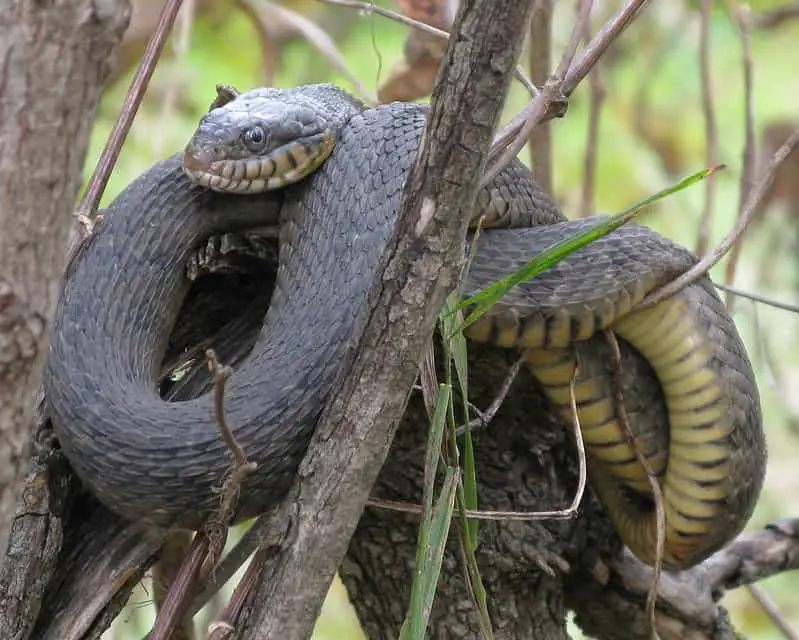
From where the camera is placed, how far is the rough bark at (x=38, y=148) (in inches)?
39.8

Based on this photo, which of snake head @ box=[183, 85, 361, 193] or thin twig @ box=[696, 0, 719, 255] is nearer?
snake head @ box=[183, 85, 361, 193]

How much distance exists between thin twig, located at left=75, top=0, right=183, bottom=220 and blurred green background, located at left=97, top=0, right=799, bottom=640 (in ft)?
7.58

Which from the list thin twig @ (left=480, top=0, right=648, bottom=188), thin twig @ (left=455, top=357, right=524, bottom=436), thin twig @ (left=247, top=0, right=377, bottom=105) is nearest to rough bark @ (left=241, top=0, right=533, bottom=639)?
thin twig @ (left=480, top=0, right=648, bottom=188)

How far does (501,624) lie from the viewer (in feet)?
7.86

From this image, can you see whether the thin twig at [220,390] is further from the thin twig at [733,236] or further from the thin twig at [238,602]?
the thin twig at [733,236]

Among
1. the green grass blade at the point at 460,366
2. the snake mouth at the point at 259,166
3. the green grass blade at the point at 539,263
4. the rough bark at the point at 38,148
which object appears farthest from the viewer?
the snake mouth at the point at 259,166

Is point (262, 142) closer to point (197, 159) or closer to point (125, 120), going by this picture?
point (197, 159)

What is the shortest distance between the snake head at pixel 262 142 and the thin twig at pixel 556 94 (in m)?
0.63

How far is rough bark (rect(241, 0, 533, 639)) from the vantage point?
4.36ft

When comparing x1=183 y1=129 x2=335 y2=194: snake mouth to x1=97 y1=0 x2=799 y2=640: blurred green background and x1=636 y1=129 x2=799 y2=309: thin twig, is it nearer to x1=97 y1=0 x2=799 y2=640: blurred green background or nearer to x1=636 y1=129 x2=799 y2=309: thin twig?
x1=636 y1=129 x2=799 y2=309: thin twig

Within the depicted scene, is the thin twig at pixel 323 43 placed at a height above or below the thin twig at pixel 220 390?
above

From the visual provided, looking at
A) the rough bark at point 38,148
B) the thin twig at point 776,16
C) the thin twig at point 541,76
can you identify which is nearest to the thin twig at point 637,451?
the thin twig at point 541,76

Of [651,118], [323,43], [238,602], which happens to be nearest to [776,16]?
[651,118]

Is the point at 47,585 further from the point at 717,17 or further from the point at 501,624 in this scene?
the point at 717,17
